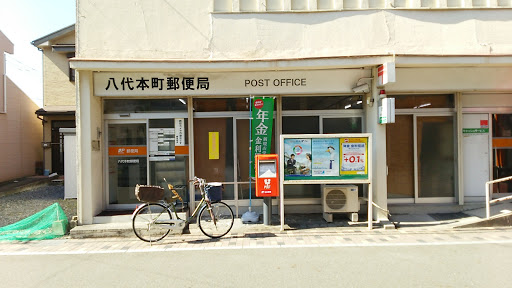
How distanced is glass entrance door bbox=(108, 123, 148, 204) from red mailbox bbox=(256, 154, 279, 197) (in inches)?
127

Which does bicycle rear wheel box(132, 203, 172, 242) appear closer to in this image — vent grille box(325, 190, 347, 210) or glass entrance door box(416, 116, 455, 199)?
vent grille box(325, 190, 347, 210)

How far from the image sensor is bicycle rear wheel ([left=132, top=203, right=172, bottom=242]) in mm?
6633

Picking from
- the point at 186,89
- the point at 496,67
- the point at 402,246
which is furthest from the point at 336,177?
the point at 496,67

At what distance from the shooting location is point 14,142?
1688cm

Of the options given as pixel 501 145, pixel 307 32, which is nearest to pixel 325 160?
pixel 307 32

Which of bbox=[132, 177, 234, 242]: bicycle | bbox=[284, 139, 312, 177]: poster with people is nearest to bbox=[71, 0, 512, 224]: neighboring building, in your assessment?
bbox=[284, 139, 312, 177]: poster with people

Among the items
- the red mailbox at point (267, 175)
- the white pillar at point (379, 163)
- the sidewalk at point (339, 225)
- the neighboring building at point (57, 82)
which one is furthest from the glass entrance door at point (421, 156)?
the neighboring building at point (57, 82)

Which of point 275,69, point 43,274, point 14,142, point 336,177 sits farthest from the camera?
point 14,142

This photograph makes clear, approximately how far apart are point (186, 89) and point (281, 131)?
259 cm

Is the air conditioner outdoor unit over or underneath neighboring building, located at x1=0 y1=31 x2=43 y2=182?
underneath

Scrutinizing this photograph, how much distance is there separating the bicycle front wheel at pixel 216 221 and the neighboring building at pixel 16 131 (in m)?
13.9

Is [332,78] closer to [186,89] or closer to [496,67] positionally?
[186,89]

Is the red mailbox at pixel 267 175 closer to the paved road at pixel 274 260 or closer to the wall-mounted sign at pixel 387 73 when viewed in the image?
the paved road at pixel 274 260

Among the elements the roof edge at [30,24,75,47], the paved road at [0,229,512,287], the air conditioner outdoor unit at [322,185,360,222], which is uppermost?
the roof edge at [30,24,75,47]
